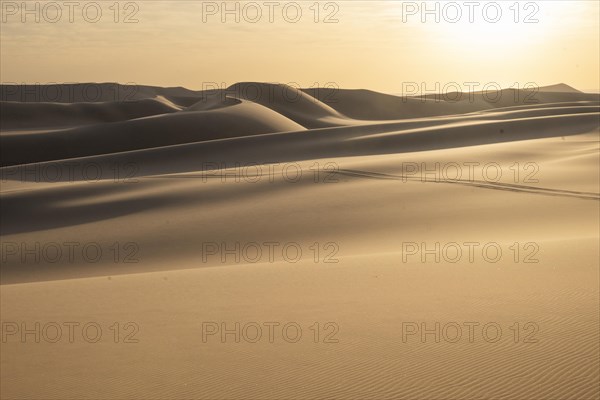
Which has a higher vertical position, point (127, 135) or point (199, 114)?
point (199, 114)

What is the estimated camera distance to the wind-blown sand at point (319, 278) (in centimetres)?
480

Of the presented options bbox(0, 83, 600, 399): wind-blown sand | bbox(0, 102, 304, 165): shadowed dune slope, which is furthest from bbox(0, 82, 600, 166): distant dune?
bbox(0, 83, 600, 399): wind-blown sand

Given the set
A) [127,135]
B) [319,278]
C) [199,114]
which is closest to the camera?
[319,278]

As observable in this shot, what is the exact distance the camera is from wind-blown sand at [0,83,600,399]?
4797mm

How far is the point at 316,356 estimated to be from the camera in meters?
5.19

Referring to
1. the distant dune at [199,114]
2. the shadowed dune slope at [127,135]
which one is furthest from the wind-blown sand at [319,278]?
the distant dune at [199,114]

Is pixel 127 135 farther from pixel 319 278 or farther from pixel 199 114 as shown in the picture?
pixel 319 278

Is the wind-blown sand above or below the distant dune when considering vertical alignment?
below

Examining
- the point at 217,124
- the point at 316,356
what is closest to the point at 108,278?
the point at 316,356

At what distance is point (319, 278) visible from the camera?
7781mm

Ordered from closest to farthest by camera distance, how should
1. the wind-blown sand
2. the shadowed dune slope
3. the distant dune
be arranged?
the wind-blown sand
the shadowed dune slope
the distant dune

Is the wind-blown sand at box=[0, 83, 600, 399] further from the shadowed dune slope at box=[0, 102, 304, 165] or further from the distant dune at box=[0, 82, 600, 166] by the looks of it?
the distant dune at box=[0, 82, 600, 166]

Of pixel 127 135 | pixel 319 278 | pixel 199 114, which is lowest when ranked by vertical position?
pixel 319 278

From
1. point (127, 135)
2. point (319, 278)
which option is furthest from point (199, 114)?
point (319, 278)
